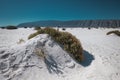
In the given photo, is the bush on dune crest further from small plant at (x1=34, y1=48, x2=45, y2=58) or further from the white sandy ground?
small plant at (x1=34, y1=48, x2=45, y2=58)

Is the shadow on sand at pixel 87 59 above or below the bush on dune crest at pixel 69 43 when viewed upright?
below

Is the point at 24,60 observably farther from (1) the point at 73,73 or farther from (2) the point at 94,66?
(2) the point at 94,66

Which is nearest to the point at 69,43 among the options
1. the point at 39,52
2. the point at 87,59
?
the point at 87,59

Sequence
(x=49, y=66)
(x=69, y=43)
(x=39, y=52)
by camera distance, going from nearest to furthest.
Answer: (x=49, y=66) → (x=39, y=52) → (x=69, y=43)

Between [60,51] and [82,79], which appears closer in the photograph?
[82,79]

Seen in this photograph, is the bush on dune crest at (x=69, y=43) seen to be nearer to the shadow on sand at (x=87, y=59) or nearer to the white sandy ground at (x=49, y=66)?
the shadow on sand at (x=87, y=59)

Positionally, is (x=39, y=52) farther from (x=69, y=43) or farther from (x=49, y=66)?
(x=69, y=43)

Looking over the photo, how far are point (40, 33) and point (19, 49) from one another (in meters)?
2.38

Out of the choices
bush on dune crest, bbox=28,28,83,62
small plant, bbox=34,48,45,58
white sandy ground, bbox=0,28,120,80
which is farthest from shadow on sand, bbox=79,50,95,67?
small plant, bbox=34,48,45,58

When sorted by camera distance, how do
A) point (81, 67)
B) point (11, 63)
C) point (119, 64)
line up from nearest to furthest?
point (11, 63) → point (81, 67) → point (119, 64)

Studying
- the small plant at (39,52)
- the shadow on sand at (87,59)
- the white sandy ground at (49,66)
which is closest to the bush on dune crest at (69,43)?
the shadow on sand at (87,59)

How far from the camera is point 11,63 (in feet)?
20.3

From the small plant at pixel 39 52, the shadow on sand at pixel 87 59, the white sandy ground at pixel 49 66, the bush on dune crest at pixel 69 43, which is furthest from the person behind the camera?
the bush on dune crest at pixel 69 43

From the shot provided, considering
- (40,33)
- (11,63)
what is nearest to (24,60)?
(11,63)
